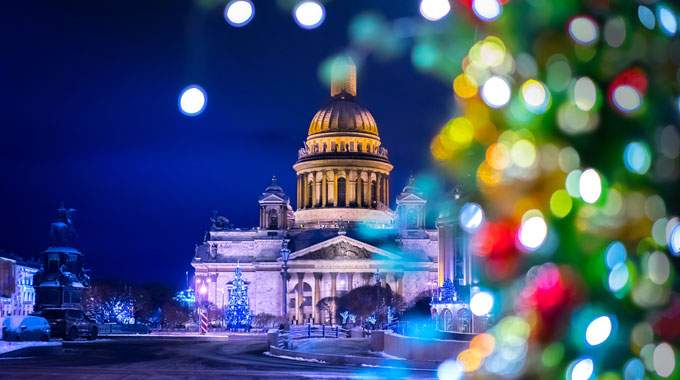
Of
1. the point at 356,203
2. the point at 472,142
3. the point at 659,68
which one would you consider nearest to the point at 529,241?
the point at 472,142

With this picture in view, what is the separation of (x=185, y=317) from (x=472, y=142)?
96558mm

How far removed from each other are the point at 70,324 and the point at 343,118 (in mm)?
86621

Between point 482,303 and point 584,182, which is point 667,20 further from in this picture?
point 482,303

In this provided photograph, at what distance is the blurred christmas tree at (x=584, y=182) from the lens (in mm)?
6543

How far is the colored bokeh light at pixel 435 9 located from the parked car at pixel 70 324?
47.7 metres

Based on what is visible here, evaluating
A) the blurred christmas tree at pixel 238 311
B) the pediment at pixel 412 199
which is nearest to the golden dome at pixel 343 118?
the pediment at pixel 412 199

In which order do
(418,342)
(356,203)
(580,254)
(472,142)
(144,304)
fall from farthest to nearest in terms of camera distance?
(356,203)
(144,304)
(418,342)
(472,142)
(580,254)

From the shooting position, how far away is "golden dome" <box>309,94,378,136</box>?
447ft

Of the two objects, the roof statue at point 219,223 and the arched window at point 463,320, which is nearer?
the arched window at point 463,320

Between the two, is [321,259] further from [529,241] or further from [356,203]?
[529,241]

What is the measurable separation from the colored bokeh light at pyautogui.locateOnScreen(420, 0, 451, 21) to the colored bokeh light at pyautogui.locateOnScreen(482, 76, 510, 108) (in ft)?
3.48

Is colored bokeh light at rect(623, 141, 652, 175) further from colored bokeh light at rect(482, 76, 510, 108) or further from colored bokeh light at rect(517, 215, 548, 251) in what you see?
colored bokeh light at rect(482, 76, 510, 108)

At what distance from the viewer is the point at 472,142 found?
748 cm

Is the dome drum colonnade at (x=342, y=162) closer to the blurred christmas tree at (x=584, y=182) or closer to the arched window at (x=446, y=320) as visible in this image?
the arched window at (x=446, y=320)
